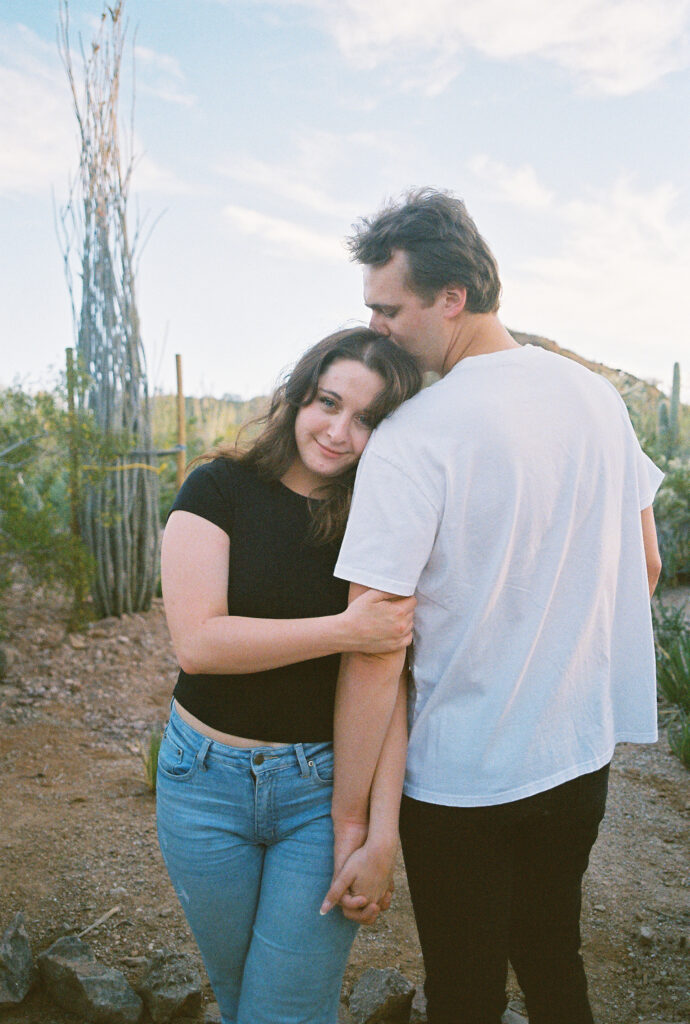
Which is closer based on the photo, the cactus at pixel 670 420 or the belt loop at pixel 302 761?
the belt loop at pixel 302 761

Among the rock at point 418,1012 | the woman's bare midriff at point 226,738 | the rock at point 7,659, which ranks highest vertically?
the woman's bare midriff at point 226,738

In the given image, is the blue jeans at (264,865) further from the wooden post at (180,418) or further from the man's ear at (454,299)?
the wooden post at (180,418)

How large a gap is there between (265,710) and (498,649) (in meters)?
0.44

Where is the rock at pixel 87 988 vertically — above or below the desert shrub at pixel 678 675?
below

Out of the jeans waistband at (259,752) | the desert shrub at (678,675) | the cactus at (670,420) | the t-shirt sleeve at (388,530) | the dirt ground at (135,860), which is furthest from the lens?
the cactus at (670,420)

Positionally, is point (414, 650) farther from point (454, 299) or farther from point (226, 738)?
point (454, 299)

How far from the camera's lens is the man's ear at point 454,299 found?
56.7 inches

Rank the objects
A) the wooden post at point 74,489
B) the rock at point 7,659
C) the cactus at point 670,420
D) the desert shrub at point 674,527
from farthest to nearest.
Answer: the cactus at point 670,420 < the desert shrub at point 674,527 < the wooden post at point 74,489 < the rock at point 7,659

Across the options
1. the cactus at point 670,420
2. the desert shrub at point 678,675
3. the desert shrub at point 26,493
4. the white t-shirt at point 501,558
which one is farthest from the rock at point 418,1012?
the cactus at point 670,420

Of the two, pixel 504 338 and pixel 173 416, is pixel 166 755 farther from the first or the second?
pixel 173 416

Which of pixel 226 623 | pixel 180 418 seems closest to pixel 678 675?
pixel 226 623

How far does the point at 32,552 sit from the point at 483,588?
3.94m

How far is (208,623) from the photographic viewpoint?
1364mm

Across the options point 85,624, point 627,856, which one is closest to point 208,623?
point 627,856
